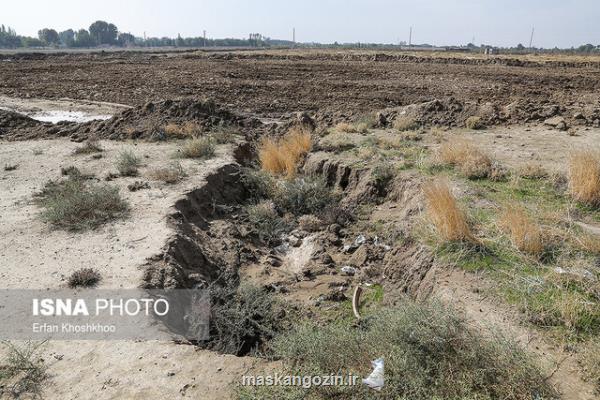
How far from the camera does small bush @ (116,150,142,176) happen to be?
859cm

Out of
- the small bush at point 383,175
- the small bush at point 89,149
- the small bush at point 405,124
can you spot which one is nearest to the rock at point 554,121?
the small bush at point 405,124

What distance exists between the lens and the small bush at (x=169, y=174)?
320 inches

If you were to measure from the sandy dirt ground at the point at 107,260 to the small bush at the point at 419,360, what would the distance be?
65 cm

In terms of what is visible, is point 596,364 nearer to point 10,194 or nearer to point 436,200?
point 436,200

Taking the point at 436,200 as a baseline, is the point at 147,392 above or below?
below

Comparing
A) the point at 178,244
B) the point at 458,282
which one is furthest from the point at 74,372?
the point at 458,282

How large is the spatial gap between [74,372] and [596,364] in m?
4.27

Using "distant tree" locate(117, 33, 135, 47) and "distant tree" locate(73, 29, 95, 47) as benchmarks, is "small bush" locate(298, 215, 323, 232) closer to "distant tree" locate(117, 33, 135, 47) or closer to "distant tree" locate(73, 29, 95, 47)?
"distant tree" locate(73, 29, 95, 47)

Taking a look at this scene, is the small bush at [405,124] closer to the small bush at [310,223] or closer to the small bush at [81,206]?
the small bush at [310,223]

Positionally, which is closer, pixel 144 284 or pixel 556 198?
pixel 144 284

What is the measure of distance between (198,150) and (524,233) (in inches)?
277

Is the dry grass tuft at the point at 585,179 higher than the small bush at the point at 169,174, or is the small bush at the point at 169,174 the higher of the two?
the dry grass tuft at the point at 585,179

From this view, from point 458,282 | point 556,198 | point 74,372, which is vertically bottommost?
point 74,372

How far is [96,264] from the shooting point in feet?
17.8
